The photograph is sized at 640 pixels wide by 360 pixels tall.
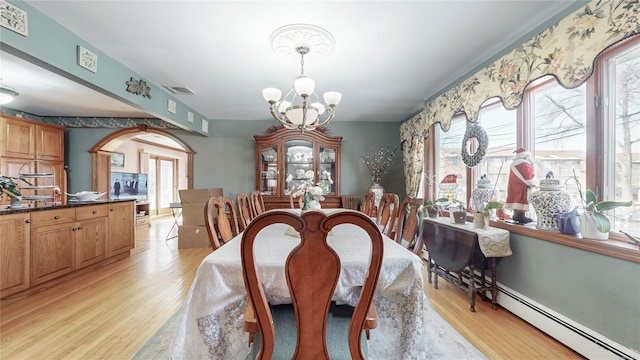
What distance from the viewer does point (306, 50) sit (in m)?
1.96

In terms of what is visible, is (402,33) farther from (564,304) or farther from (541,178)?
(564,304)

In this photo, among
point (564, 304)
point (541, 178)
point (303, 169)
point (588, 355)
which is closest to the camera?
point (588, 355)

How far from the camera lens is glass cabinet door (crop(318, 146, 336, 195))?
425 cm

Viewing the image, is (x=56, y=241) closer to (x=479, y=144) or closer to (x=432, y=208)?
(x=432, y=208)

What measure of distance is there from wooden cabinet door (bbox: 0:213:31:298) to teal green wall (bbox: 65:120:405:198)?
2341 mm

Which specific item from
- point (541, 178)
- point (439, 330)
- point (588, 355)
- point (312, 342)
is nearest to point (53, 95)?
point (312, 342)

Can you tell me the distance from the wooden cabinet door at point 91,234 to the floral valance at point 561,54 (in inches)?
171

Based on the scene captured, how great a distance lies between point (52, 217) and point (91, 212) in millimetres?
428

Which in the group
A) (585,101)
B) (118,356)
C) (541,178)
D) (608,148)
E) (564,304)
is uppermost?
(585,101)

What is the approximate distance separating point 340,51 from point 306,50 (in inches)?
13.0

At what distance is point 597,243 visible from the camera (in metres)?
1.41

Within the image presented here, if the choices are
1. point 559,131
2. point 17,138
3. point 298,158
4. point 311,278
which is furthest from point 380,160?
point 17,138

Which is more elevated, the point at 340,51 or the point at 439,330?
the point at 340,51

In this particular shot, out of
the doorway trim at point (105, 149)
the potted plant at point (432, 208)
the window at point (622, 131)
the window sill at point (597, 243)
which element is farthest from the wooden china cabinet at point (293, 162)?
the window at point (622, 131)
